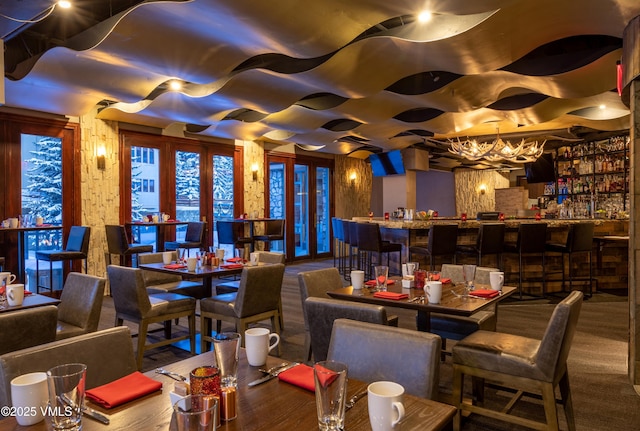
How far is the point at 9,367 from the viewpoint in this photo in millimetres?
1407

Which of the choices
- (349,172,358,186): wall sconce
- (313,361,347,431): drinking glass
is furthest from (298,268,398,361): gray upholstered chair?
(349,172,358,186): wall sconce

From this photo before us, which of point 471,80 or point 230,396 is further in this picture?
point 471,80

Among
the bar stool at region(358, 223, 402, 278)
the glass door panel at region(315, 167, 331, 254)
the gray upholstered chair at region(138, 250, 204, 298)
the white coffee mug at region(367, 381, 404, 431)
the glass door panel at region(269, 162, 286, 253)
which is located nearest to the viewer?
the white coffee mug at region(367, 381, 404, 431)

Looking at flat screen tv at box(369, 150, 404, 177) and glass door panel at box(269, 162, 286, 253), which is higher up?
flat screen tv at box(369, 150, 404, 177)

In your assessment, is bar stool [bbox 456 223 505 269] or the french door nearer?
bar stool [bbox 456 223 505 269]

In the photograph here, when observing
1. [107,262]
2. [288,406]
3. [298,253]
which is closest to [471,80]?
[288,406]

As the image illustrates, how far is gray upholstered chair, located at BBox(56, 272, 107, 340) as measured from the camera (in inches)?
118

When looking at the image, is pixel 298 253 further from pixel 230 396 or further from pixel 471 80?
pixel 230 396

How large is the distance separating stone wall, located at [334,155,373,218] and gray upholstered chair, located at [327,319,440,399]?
993 centimetres

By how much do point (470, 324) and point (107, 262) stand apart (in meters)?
5.89

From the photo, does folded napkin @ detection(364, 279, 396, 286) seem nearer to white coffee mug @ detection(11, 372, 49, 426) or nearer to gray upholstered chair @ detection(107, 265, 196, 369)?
gray upholstered chair @ detection(107, 265, 196, 369)

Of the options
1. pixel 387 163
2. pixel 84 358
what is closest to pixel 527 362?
pixel 84 358

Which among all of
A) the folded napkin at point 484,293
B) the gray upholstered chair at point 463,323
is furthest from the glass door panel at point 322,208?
the folded napkin at point 484,293

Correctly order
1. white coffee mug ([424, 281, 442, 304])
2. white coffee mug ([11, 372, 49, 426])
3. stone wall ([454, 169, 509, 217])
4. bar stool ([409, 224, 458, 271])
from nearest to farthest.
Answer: white coffee mug ([11, 372, 49, 426])
white coffee mug ([424, 281, 442, 304])
bar stool ([409, 224, 458, 271])
stone wall ([454, 169, 509, 217])
